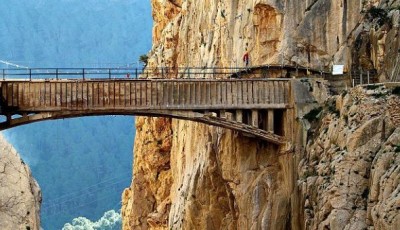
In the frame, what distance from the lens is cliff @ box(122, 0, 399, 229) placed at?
41719mm

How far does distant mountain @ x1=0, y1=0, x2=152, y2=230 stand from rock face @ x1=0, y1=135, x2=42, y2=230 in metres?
97.6

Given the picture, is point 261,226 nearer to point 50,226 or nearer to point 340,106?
point 340,106

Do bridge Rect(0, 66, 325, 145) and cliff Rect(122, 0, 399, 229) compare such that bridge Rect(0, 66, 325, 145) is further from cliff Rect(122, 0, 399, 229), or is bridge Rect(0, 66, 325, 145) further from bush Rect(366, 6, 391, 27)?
bush Rect(366, 6, 391, 27)

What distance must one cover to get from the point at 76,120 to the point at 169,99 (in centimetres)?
11676

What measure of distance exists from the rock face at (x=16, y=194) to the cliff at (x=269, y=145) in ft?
36.1

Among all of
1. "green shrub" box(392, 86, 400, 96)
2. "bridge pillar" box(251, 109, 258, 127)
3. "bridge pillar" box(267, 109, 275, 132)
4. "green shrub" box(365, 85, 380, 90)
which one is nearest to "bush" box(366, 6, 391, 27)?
"bridge pillar" box(267, 109, 275, 132)

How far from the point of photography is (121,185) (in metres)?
154

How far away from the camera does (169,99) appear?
48.1 metres

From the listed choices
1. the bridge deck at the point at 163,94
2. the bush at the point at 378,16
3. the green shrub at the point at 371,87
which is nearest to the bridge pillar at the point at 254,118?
the bridge deck at the point at 163,94

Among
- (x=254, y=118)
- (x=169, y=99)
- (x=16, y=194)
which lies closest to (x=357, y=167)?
(x=254, y=118)

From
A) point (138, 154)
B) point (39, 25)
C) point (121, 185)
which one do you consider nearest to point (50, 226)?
point (121, 185)

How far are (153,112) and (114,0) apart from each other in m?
132

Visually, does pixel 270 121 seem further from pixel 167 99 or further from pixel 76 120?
pixel 76 120

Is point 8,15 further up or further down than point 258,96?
further up
